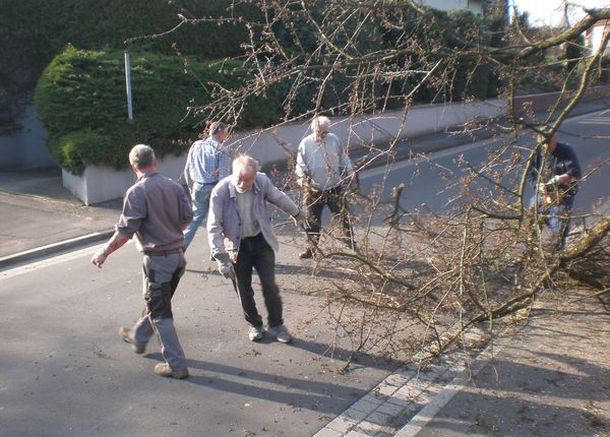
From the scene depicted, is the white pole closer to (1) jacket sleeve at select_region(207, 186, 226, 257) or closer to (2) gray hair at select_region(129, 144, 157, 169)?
(1) jacket sleeve at select_region(207, 186, 226, 257)

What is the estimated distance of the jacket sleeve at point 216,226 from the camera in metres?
5.54

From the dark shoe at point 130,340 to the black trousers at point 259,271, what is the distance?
87 centimetres

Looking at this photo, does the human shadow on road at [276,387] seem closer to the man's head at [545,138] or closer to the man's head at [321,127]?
the man's head at [545,138]

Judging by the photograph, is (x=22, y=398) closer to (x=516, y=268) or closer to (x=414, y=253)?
(x=414, y=253)

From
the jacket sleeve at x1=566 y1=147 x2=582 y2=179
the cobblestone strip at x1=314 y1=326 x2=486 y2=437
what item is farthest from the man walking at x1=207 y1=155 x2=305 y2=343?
the jacket sleeve at x1=566 y1=147 x2=582 y2=179

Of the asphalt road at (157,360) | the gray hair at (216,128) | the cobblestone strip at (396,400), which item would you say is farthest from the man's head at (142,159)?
the cobblestone strip at (396,400)

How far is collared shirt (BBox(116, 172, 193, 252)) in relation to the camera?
201 inches

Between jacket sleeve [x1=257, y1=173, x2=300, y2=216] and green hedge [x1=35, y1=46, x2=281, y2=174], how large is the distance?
238 inches

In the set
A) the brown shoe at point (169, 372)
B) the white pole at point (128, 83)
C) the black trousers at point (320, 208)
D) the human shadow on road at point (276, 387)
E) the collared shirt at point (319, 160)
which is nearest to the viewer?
the human shadow on road at point (276, 387)

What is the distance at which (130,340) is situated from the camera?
5742mm

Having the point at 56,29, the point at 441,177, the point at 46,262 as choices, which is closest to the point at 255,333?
the point at 46,262

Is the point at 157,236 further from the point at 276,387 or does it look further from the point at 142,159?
the point at 276,387

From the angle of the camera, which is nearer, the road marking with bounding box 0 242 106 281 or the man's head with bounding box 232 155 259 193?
the man's head with bounding box 232 155 259 193

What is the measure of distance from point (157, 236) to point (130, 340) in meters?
1.09
